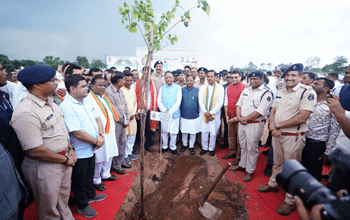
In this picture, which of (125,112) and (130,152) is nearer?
(125,112)

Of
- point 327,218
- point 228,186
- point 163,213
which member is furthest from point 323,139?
point 163,213

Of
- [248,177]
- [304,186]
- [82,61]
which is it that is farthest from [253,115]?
[82,61]

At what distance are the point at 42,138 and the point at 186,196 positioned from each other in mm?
2350

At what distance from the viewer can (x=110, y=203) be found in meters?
2.83

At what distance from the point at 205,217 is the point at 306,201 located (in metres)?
1.88

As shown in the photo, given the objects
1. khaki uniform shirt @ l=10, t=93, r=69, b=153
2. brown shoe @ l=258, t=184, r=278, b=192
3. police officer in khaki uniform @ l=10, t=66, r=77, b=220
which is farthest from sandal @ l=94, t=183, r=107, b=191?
brown shoe @ l=258, t=184, r=278, b=192

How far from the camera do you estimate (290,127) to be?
9.00 feet

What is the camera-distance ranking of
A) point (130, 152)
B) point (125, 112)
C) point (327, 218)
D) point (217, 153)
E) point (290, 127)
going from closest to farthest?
point (327, 218) → point (290, 127) → point (125, 112) → point (130, 152) → point (217, 153)

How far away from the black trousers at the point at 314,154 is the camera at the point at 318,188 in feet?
6.57

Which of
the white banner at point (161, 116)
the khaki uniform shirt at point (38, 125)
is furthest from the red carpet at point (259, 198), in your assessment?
the khaki uniform shirt at point (38, 125)

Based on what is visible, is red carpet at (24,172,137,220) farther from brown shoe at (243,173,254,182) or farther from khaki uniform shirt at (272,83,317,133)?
khaki uniform shirt at (272,83,317,133)

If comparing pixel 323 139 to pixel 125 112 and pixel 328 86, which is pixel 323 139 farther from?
pixel 125 112

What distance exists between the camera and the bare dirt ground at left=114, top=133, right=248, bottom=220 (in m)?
2.65

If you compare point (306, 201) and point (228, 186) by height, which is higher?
point (306, 201)
